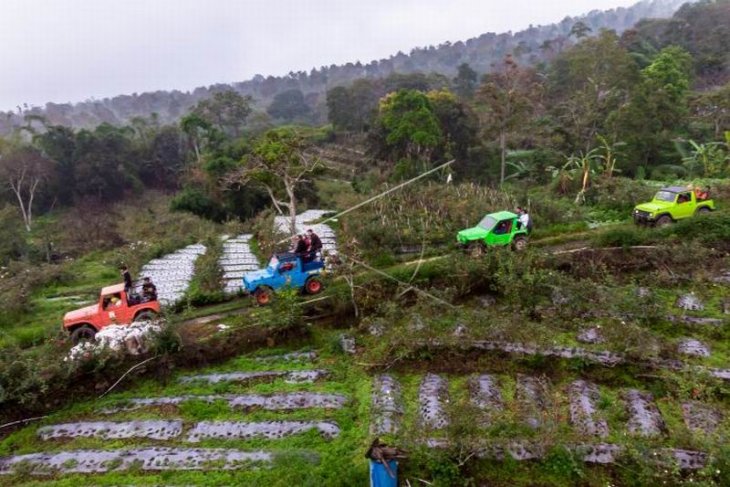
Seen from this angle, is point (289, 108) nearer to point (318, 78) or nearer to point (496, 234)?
point (318, 78)

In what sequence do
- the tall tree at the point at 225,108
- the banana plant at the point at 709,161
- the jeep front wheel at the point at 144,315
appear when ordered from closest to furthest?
the jeep front wheel at the point at 144,315, the banana plant at the point at 709,161, the tall tree at the point at 225,108

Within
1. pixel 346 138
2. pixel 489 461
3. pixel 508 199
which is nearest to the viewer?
pixel 489 461

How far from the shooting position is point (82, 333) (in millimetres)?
11125

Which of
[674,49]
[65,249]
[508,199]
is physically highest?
[674,49]

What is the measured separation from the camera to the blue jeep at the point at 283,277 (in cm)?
1263

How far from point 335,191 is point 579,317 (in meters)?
20.8

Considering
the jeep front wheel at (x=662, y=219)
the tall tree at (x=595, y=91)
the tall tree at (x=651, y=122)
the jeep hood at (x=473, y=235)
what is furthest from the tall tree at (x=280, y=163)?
the tall tree at (x=651, y=122)

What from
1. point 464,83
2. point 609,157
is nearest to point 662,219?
point 609,157

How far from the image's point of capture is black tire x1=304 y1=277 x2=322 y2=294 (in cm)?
1298

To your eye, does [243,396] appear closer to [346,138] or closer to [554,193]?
[554,193]

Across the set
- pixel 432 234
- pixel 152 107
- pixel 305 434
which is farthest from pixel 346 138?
pixel 152 107

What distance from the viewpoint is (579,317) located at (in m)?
11.1

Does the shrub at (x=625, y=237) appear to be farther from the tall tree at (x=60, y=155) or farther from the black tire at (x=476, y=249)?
the tall tree at (x=60, y=155)

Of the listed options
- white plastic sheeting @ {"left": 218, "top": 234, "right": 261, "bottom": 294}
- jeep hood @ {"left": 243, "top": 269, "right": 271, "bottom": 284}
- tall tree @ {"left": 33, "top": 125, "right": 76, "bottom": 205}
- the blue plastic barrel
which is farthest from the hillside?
the blue plastic barrel
